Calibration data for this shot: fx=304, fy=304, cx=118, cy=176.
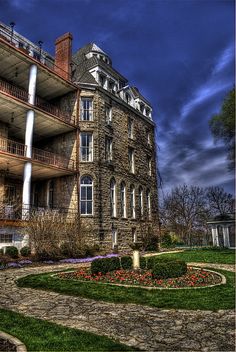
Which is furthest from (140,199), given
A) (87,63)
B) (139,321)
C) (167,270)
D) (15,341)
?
(15,341)

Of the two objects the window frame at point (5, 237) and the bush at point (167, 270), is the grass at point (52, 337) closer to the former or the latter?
the bush at point (167, 270)

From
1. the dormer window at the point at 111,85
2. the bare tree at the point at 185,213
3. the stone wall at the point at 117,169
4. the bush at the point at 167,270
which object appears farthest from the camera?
the bare tree at the point at 185,213

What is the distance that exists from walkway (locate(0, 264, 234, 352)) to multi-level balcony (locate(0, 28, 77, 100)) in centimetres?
1687

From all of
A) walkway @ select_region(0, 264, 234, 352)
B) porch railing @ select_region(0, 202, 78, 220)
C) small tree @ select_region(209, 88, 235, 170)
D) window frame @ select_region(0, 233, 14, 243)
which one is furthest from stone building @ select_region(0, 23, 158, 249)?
walkway @ select_region(0, 264, 234, 352)

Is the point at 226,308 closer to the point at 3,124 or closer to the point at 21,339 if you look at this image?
the point at 21,339

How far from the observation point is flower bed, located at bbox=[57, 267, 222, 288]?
8.99 m

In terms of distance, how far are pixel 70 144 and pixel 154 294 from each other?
17546 mm

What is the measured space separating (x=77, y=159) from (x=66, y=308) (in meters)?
16.8

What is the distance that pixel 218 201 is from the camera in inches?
2309

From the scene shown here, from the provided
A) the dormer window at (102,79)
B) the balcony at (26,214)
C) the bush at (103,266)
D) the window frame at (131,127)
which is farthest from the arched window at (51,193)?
the bush at (103,266)

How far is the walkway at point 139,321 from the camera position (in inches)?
182

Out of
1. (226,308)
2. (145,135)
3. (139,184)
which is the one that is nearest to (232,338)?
(226,308)

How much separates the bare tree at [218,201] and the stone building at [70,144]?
3278 cm

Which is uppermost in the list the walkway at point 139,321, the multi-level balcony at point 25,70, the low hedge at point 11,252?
the multi-level balcony at point 25,70
